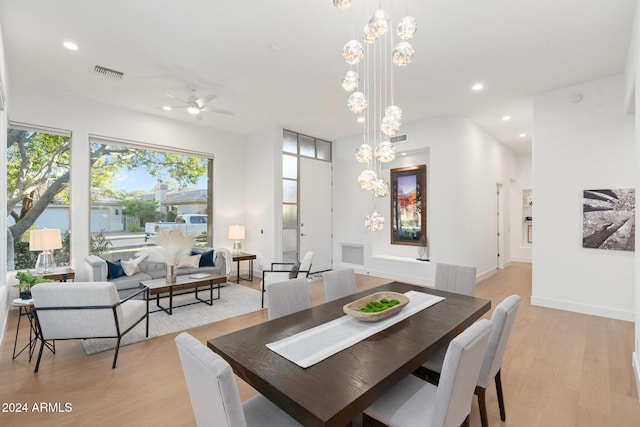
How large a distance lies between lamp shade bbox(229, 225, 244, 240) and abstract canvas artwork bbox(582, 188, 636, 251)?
5819 mm

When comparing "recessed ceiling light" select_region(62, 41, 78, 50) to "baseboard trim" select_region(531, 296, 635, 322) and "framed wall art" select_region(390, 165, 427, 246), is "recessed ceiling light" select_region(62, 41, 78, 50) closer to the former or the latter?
"framed wall art" select_region(390, 165, 427, 246)

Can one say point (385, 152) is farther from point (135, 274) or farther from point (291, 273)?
point (135, 274)

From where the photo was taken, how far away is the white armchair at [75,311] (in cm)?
260

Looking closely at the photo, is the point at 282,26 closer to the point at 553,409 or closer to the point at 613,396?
the point at 553,409

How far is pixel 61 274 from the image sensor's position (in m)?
4.06

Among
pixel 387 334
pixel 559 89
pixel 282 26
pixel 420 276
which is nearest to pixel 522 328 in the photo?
pixel 420 276

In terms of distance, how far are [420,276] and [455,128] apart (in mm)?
2932

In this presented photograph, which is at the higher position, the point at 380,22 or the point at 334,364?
the point at 380,22

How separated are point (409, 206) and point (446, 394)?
5.42 m

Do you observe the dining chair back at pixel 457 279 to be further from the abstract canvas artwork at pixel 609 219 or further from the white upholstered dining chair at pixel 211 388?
the abstract canvas artwork at pixel 609 219

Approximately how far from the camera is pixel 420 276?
233 inches

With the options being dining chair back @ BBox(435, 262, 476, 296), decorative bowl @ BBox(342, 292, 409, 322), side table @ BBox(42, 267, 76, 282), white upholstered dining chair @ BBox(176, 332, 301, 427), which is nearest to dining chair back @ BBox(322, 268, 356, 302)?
decorative bowl @ BBox(342, 292, 409, 322)

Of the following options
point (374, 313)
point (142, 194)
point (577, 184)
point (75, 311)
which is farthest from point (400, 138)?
point (75, 311)

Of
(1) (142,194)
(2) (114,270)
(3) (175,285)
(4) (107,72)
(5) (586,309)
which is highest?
(4) (107,72)
